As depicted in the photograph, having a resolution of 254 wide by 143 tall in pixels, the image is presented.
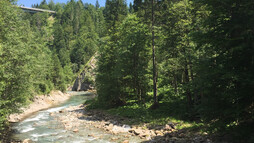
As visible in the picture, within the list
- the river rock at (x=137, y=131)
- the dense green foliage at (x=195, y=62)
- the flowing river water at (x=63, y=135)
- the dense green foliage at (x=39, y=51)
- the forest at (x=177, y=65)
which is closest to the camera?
the dense green foliage at (x=195, y=62)

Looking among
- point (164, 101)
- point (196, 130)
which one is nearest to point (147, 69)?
point (164, 101)

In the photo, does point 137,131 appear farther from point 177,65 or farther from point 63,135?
point 177,65

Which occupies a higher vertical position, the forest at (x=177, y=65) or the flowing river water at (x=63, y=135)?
the forest at (x=177, y=65)

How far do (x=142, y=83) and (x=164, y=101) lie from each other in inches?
150

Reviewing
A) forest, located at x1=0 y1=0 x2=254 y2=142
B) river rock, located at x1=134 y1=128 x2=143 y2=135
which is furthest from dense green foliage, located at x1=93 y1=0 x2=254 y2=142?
river rock, located at x1=134 y1=128 x2=143 y2=135

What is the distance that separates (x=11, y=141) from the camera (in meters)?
14.9

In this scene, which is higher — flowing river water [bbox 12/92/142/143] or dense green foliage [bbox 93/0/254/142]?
dense green foliage [bbox 93/0/254/142]

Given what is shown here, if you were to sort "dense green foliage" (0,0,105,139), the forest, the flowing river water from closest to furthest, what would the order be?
the forest, the flowing river water, "dense green foliage" (0,0,105,139)

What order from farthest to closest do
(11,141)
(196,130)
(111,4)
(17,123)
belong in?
1. (111,4)
2. (17,123)
3. (11,141)
4. (196,130)

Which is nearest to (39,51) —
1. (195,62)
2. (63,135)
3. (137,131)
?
(63,135)

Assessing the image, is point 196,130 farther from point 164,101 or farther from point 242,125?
point 164,101

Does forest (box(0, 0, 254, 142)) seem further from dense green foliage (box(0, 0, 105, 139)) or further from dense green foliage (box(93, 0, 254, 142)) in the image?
dense green foliage (box(0, 0, 105, 139))

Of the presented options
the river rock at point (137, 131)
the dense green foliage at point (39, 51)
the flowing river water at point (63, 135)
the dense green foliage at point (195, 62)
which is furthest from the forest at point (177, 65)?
the river rock at point (137, 131)

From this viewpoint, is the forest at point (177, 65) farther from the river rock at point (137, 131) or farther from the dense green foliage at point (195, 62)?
the river rock at point (137, 131)
